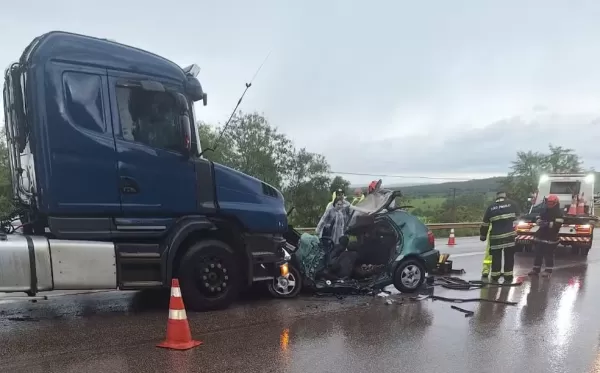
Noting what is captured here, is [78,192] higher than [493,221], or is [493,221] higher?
[78,192]

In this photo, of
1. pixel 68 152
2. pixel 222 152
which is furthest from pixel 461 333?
pixel 222 152

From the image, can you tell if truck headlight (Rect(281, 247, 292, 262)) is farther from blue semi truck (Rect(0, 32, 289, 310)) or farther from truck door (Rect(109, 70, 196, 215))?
truck door (Rect(109, 70, 196, 215))

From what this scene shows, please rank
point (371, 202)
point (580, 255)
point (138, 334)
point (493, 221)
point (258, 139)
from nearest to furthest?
1. point (138, 334)
2. point (371, 202)
3. point (493, 221)
4. point (580, 255)
5. point (258, 139)

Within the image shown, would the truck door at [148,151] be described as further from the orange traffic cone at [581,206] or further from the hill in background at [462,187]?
the hill in background at [462,187]

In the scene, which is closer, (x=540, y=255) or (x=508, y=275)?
(x=508, y=275)

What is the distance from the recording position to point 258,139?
75.9 feet

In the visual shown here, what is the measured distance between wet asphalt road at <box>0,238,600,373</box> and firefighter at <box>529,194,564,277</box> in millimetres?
2437

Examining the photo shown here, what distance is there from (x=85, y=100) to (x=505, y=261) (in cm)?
708

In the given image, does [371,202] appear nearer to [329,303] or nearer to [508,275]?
[329,303]

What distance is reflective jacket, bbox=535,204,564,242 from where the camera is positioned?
1037 cm

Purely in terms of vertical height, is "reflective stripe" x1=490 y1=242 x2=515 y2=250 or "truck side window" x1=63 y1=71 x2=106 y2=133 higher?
"truck side window" x1=63 y1=71 x2=106 y2=133

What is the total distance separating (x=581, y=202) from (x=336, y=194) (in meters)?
10.6

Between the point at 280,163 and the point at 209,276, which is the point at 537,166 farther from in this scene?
the point at 209,276

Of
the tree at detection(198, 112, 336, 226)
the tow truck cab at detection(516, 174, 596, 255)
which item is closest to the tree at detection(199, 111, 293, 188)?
the tree at detection(198, 112, 336, 226)
